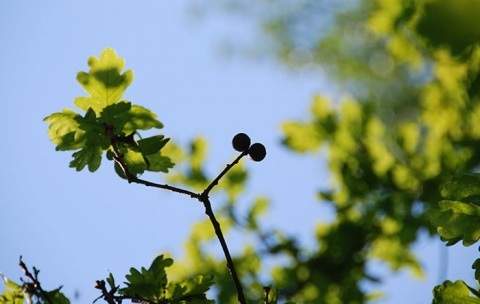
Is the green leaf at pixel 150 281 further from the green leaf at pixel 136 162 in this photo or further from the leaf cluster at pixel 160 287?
the green leaf at pixel 136 162

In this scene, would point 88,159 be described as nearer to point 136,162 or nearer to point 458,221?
point 136,162

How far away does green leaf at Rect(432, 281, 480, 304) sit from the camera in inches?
61.9

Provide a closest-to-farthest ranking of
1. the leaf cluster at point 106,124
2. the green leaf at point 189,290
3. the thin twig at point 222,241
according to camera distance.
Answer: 1. the thin twig at point 222,241
2. the green leaf at point 189,290
3. the leaf cluster at point 106,124

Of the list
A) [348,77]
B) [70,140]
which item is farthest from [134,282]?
[348,77]

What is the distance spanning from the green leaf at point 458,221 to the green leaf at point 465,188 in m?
0.02

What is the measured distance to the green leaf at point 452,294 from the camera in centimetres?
157

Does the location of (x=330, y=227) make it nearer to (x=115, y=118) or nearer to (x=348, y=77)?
(x=115, y=118)

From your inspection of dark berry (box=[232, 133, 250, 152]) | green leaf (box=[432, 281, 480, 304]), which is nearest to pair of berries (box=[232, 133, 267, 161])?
dark berry (box=[232, 133, 250, 152])

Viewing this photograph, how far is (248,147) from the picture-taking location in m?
2.02

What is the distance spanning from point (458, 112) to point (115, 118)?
2.60m

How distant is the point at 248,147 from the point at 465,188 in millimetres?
780

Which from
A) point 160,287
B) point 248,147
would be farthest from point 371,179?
point 160,287

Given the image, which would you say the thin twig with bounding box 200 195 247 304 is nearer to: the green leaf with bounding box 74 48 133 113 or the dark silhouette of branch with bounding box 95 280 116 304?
the dark silhouette of branch with bounding box 95 280 116 304

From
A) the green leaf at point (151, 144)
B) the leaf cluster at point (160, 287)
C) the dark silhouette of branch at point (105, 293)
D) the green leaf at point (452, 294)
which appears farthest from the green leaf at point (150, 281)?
the green leaf at point (452, 294)
